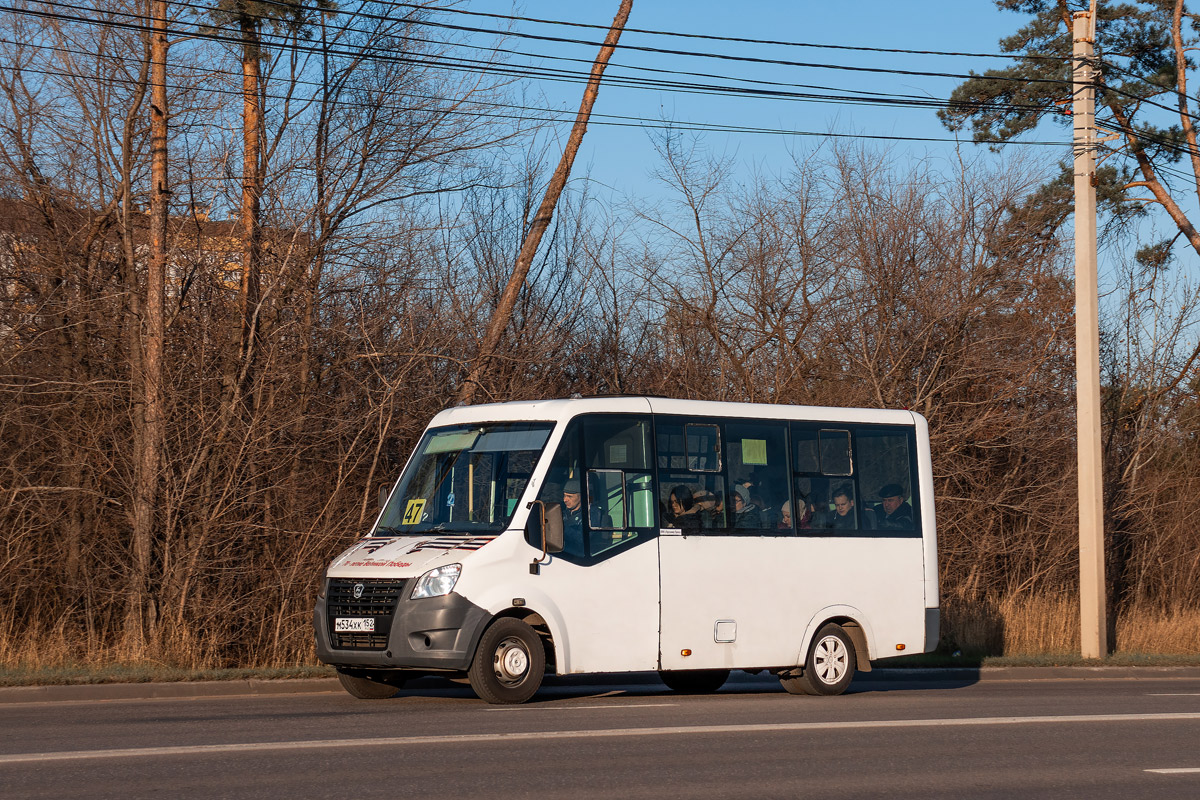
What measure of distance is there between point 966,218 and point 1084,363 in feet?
17.0

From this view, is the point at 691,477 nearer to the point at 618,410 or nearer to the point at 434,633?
the point at 618,410

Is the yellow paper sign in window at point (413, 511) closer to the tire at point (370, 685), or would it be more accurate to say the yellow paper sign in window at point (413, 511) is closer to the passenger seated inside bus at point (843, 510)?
the tire at point (370, 685)

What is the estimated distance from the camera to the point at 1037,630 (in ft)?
67.7

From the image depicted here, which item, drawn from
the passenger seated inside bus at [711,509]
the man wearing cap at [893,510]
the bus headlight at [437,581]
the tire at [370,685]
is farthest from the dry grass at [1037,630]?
the bus headlight at [437,581]

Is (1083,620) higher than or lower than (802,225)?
lower

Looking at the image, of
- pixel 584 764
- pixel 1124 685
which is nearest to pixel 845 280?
pixel 1124 685

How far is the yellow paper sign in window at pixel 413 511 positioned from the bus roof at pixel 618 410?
866mm

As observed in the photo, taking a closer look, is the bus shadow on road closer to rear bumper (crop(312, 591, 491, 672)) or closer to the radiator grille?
rear bumper (crop(312, 591, 491, 672))

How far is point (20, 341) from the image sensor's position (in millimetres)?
16438

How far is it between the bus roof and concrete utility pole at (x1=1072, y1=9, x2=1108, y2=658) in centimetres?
619

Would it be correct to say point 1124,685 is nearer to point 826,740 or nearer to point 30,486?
point 826,740

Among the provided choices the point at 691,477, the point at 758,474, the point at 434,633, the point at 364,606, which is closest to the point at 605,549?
the point at 691,477

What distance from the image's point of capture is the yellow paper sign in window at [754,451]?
43.9ft

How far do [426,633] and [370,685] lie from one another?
1561mm
